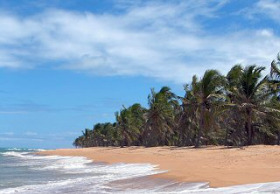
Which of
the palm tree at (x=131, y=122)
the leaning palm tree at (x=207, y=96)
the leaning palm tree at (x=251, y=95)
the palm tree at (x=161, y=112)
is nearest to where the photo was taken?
the leaning palm tree at (x=251, y=95)

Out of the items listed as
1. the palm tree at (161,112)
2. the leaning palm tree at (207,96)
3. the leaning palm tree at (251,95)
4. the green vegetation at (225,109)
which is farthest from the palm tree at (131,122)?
the leaning palm tree at (251,95)

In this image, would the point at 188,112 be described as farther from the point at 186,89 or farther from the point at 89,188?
the point at 89,188

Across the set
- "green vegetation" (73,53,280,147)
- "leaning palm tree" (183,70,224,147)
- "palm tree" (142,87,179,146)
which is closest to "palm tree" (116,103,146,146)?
"green vegetation" (73,53,280,147)

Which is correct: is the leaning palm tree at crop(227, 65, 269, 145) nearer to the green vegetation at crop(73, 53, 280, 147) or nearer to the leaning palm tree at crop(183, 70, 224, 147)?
the green vegetation at crop(73, 53, 280, 147)

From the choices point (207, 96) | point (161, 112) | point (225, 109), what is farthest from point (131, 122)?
point (225, 109)

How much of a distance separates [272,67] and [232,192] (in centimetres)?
2547

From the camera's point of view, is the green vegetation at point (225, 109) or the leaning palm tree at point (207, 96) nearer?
the green vegetation at point (225, 109)

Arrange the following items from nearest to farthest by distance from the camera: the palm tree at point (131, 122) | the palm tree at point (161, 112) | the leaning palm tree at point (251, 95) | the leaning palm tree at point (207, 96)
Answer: the leaning palm tree at point (251, 95), the leaning palm tree at point (207, 96), the palm tree at point (161, 112), the palm tree at point (131, 122)

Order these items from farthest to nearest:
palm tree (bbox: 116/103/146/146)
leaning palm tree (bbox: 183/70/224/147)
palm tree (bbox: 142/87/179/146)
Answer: palm tree (bbox: 116/103/146/146) → palm tree (bbox: 142/87/179/146) → leaning palm tree (bbox: 183/70/224/147)

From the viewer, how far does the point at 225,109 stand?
30891 millimetres

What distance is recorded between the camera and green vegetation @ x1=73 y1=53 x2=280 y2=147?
31438mm

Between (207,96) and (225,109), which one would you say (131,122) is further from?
(225,109)

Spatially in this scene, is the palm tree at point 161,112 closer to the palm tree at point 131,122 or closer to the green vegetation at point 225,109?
the green vegetation at point 225,109

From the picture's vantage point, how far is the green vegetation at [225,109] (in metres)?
31.4
